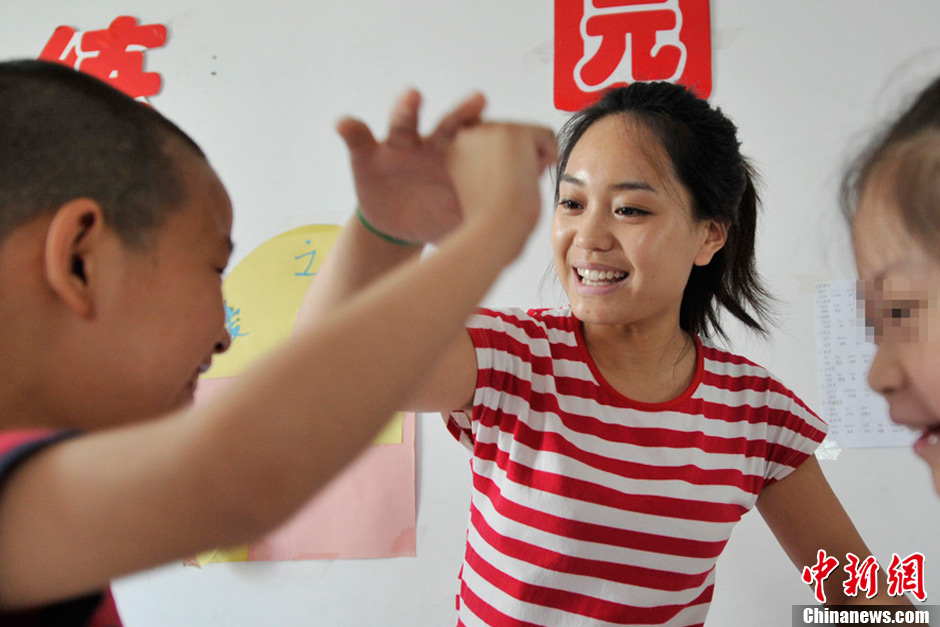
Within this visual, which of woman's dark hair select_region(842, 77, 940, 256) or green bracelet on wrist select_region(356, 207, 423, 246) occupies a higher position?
woman's dark hair select_region(842, 77, 940, 256)

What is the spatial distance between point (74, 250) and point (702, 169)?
0.73m

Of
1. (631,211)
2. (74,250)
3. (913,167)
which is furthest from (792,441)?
(74,250)

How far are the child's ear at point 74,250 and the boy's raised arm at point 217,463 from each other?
0.34ft

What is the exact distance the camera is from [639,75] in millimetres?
1483

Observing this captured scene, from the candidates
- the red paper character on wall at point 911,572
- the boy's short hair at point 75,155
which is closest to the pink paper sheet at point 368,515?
the red paper character on wall at point 911,572

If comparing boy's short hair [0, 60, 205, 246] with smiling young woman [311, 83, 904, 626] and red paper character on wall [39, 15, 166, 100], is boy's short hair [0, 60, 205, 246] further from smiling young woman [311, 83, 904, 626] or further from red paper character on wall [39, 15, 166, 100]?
red paper character on wall [39, 15, 166, 100]

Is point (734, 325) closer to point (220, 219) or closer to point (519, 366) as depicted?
point (519, 366)

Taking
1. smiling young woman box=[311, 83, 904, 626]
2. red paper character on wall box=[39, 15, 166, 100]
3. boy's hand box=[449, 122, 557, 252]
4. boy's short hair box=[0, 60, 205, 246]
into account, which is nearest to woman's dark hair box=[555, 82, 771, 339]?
smiling young woman box=[311, 83, 904, 626]

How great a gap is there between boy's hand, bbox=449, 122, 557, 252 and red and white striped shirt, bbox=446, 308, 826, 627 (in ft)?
1.15

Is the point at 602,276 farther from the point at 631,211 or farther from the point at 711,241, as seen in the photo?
the point at 711,241

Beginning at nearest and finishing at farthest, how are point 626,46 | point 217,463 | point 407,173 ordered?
point 217,463
point 407,173
point 626,46

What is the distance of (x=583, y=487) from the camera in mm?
807

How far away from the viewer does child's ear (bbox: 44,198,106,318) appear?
39 cm

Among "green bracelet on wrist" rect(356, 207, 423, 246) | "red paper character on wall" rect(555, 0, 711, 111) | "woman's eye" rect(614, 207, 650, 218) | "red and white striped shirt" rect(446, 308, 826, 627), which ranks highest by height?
"red paper character on wall" rect(555, 0, 711, 111)
